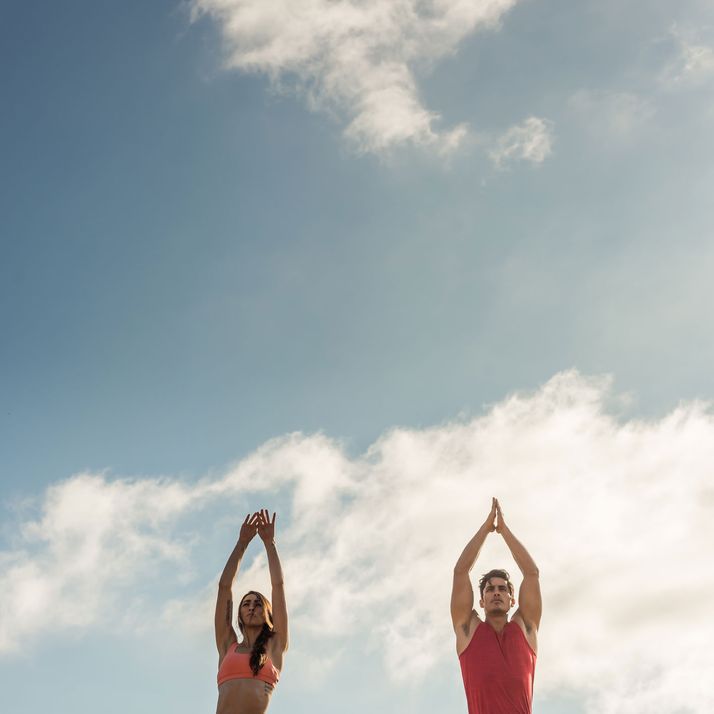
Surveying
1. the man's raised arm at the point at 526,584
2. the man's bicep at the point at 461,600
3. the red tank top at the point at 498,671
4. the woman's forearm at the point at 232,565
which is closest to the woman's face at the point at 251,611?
the woman's forearm at the point at 232,565

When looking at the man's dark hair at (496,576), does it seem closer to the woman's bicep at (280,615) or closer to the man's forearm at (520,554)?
the man's forearm at (520,554)

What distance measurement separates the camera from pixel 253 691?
9789mm

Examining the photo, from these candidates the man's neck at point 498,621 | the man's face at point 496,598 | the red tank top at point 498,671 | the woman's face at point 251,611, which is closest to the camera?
the red tank top at point 498,671

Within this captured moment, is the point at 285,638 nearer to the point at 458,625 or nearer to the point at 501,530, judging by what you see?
the point at 458,625

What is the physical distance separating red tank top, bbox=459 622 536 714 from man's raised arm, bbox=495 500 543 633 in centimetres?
28

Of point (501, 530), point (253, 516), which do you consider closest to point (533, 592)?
point (501, 530)

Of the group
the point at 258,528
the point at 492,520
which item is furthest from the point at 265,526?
the point at 492,520

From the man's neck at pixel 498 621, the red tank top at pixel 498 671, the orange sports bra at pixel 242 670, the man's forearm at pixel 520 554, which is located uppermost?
the man's forearm at pixel 520 554

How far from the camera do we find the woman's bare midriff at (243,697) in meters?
9.67

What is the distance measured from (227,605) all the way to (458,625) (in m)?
2.99

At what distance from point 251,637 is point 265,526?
1525 millimetres

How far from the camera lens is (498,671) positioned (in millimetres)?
9391

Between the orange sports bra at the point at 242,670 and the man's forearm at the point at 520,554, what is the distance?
335 centimetres

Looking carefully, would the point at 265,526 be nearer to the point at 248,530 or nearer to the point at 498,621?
the point at 248,530
